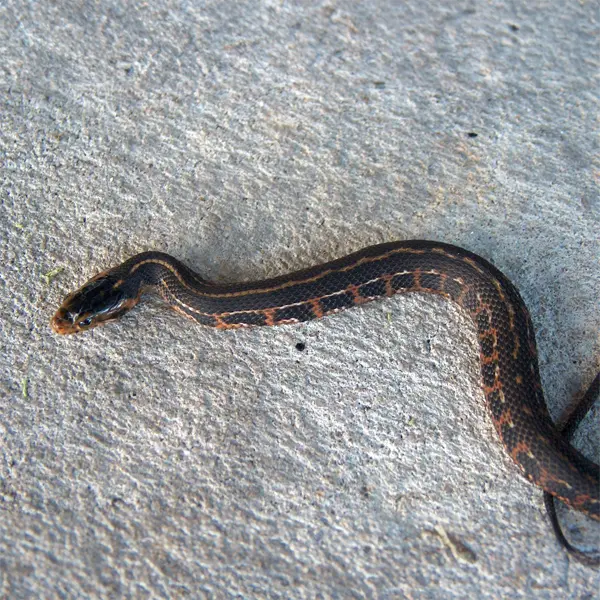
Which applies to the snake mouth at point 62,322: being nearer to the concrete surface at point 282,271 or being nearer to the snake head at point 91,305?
the snake head at point 91,305

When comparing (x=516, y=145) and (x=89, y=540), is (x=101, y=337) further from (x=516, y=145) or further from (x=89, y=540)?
(x=516, y=145)

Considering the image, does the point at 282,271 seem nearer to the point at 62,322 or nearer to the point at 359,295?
the point at 359,295

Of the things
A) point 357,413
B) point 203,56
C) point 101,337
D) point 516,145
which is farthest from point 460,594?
point 203,56

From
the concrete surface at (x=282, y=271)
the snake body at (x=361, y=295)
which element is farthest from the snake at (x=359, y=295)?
the concrete surface at (x=282, y=271)

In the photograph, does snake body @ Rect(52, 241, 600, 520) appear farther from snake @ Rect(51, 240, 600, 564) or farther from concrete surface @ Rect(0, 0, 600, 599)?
concrete surface @ Rect(0, 0, 600, 599)

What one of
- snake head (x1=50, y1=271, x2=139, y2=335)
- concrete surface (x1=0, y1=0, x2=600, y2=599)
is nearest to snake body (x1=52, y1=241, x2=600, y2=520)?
snake head (x1=50, y1=271, x2=139, y2=335)

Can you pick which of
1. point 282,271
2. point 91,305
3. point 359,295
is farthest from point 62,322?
point 359,295
